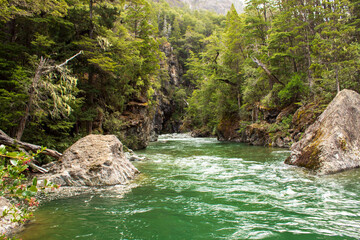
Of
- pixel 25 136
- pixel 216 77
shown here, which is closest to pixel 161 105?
pixel 216 77

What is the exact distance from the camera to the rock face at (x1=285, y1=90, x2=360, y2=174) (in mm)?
8055

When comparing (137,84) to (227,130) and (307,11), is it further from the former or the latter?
(307,11)

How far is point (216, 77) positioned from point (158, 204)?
→ 22.9 m

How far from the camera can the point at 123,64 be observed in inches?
584

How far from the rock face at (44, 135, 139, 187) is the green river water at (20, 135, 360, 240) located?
0.84 m

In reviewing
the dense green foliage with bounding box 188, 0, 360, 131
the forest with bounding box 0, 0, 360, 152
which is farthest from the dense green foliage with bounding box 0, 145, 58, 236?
the dense green foliage with bounding box 188, 0, 360, 131

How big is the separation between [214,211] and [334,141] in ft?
21.6

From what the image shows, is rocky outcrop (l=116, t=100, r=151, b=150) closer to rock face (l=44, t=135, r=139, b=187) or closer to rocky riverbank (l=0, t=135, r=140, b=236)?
rock face (l=44, t=135, r=139, b=187)

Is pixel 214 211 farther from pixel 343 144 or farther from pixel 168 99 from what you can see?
pixel 168 99

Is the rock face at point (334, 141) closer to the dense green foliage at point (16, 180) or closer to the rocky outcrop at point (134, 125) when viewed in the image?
the dense green foliage at point (16, 180)

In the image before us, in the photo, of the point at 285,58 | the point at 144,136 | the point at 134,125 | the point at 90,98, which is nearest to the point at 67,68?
the point at 90,98

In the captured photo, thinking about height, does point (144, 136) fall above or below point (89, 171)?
above

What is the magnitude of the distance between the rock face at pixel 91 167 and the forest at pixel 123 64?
1.71m

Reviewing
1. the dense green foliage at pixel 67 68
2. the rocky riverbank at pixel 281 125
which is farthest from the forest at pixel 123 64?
the rocky riverbank at pixel 281 125
